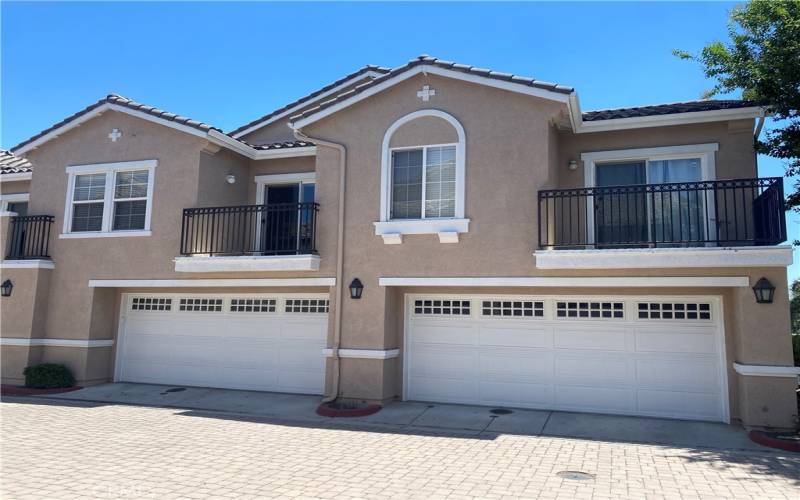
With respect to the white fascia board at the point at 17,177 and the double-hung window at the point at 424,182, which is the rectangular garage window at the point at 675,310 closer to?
the double-hung window at the point at 424,182

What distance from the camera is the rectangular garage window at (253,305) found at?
13.7 m

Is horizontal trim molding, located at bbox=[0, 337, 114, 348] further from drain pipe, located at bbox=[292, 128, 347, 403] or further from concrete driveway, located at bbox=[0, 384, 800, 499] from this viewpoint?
drain pipe, located at bbox=[292, 128, 347, 403]

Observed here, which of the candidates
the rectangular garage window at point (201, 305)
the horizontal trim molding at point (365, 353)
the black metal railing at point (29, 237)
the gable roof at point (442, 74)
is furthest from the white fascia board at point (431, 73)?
the black metal railing at point (29, 237)

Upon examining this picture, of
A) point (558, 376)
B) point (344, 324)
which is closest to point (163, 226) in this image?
point (344, 324)

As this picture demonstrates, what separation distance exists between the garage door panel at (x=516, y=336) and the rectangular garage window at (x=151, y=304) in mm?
8151

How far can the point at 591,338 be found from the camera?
37.1 feet

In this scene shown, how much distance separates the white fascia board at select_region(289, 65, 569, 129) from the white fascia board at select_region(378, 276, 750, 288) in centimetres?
347

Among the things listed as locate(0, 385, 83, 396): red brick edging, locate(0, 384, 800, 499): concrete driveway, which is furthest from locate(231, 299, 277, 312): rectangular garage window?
locate(0, 385, 83, 396): red brick edging

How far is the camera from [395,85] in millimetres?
12273

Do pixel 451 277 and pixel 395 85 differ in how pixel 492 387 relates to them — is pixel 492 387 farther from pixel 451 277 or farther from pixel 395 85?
pixel 395 85

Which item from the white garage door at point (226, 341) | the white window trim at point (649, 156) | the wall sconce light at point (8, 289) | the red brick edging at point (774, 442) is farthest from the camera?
the wall sconce light at point (8, 289)

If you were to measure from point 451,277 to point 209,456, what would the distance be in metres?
5.52

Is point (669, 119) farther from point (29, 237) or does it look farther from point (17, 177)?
point (17, 177)

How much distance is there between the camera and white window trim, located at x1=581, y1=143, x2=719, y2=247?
450 inches
